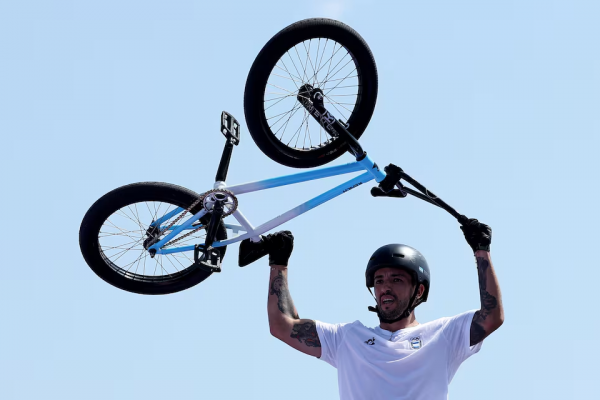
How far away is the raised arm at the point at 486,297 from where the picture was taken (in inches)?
256

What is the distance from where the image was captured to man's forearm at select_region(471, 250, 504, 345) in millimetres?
6500

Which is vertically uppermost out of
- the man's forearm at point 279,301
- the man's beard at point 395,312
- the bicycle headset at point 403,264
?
the bicycle headset at point 403,264

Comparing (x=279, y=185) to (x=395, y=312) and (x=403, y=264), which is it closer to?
(x=403, y=264)

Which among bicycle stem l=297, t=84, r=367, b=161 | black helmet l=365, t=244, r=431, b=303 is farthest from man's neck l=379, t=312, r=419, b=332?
bicycle stem l=297, t=84, r=367, b=161

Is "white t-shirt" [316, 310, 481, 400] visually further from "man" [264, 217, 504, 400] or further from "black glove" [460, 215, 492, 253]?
"black glove" [460, 215, 492, 253]

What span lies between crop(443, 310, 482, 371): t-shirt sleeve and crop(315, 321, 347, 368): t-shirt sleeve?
841 millimetres

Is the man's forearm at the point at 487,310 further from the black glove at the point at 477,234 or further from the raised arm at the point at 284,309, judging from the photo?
the raised arm at the point at 284,309

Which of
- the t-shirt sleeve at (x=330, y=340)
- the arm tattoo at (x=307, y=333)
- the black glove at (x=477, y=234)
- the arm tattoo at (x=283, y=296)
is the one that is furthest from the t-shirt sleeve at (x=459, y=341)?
the arm tattoo at (x=283, y=296)

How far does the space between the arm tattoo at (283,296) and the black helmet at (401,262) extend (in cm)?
68

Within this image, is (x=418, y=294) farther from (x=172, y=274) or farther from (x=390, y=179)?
(x=172, y=274)

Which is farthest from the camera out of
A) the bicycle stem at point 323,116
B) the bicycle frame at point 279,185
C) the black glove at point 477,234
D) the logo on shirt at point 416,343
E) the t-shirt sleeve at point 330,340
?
the bicycle stem at point 323,116

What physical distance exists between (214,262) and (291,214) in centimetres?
109

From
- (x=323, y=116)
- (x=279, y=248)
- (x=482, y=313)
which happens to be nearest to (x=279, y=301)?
(x=279, y=248)

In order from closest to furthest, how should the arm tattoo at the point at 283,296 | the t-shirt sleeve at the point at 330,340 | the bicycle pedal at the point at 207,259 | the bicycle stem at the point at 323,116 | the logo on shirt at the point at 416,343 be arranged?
the logo on shirt at the point at 416,343, the t-shirt sleeve at the point at 330,340, the arm tattoo at the point at 283,296, the bicycle pedal at the point at 207,259, the bicycle stem at the point at 323,116
